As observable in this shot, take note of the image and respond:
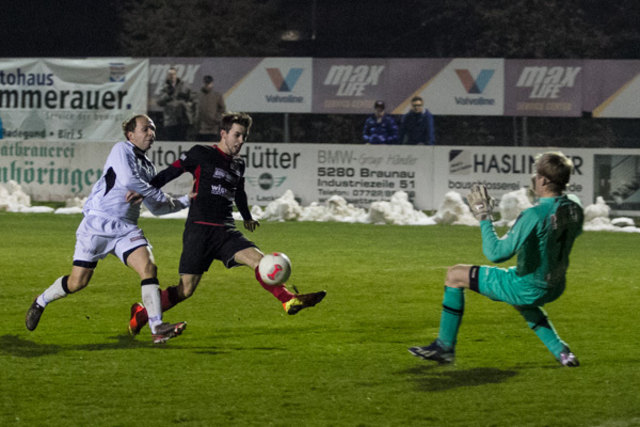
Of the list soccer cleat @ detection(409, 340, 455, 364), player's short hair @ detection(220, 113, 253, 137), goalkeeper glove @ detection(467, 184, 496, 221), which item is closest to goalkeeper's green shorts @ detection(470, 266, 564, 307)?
goalkeeper glove @ detection(467, 184, 496, 221)

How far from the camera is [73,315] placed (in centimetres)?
1027

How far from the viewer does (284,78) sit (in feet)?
85.6

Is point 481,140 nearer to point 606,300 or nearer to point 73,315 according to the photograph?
point 606,300

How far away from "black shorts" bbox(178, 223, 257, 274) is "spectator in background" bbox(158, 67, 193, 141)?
55.7ft

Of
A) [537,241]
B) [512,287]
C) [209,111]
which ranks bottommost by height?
[512,287]

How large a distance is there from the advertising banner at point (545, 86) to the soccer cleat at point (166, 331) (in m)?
17.6

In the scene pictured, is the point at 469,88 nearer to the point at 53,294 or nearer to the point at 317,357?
the point at 53,294

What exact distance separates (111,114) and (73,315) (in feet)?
54.8

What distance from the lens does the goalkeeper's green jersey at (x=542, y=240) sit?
284 inches

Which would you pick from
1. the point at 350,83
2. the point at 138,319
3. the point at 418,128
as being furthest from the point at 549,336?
the point at 350,83

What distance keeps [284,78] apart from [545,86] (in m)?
5.82

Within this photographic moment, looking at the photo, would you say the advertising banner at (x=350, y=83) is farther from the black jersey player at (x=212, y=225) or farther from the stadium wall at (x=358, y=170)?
the black jersey player at (x=212, y=225)

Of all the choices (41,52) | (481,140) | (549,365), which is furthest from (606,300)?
(41,52)

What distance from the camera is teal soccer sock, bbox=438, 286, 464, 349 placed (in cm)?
780
